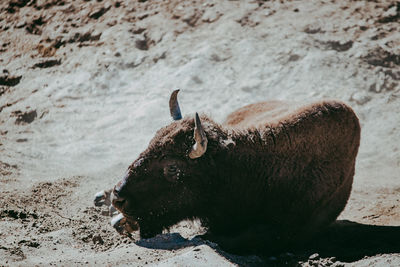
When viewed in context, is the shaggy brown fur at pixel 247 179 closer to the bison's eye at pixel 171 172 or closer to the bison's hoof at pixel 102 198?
the bison's eye at pixel 171 172

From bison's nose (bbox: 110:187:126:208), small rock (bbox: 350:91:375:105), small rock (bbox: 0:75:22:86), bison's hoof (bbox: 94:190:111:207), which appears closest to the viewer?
bison's nose (bbox: 110:187:126:208)

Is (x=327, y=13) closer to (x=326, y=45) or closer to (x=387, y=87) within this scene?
(x=326, y=45)

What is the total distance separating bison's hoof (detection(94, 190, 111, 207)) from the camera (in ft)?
19.2

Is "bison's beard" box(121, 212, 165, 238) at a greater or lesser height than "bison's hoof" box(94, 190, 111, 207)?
greater

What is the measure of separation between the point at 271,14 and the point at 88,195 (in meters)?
6.24

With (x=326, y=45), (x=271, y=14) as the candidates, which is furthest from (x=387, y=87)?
(x=271, y=14)

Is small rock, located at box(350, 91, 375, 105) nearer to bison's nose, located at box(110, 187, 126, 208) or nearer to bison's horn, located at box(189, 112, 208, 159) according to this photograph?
bison's horn, located at box(189, 112, 208, 159)

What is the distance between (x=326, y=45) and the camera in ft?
31.0

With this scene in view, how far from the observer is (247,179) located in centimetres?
444

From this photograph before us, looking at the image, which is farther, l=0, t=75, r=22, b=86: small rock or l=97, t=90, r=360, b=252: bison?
l=0, t=75, r=22, b=86: small rock

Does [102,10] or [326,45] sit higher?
[102,10]

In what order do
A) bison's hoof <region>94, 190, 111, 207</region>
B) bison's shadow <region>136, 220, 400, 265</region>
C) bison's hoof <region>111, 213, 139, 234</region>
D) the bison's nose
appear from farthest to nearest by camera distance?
bison's hoof <region>94, 190, 111, 207</region>
bison's hoof <region>111, 213, 139, 234</region>
the bison's nose
bison's shadow <region>136, 220, 400, 265</region>

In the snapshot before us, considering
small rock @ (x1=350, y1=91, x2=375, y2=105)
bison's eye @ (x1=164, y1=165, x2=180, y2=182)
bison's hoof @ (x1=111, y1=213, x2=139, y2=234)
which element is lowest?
small rock @ (x1=350, y1=91, x2=375, y2=105)

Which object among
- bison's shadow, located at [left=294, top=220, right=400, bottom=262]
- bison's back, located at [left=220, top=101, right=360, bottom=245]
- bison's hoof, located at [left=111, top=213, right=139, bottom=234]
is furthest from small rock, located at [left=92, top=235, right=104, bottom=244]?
bison's shadow, located at [left=294, top=220, right=400, bottom=262]
